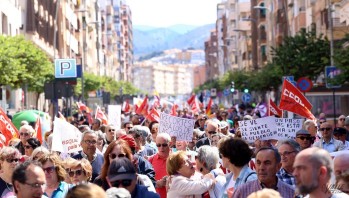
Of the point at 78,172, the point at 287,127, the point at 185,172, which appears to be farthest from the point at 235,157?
the point at 287,127

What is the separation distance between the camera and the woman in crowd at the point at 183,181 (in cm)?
992

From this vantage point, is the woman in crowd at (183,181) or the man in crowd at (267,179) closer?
the man in crowd at (267,179)

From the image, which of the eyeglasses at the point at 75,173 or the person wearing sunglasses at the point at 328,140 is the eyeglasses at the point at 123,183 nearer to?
the eyeglasses at the point at 75,173

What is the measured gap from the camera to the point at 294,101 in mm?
18359

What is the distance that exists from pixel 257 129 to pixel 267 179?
15.1ft

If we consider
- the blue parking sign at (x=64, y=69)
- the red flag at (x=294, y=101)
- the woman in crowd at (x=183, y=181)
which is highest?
the blue parking sign at (x=64, y=69)

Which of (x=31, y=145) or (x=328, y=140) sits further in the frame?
(x=328, y=140)

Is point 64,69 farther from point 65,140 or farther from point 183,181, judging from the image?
point 183,181

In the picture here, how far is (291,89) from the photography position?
18406 millimetres

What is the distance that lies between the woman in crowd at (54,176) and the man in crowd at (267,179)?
182 centimetres

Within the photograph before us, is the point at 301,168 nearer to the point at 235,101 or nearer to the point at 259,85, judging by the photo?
the point at 259,85

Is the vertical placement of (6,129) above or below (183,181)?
above

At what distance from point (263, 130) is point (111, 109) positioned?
469 inches

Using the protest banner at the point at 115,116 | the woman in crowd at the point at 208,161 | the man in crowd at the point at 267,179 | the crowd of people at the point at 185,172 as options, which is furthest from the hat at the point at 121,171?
the protest banner at the point at 115,116
